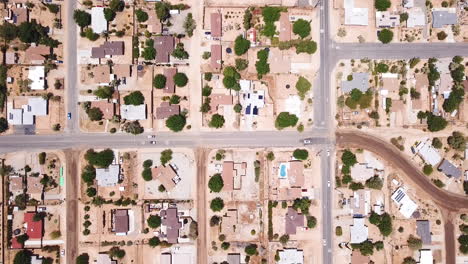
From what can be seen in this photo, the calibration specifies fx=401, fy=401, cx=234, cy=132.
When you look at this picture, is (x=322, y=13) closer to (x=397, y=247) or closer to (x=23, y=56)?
(x=397, y=247)

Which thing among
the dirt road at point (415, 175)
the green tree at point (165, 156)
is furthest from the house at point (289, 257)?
the green tree at point (165, 156)

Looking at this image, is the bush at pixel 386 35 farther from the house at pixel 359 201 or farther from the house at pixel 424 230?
the house at pixel 424 230

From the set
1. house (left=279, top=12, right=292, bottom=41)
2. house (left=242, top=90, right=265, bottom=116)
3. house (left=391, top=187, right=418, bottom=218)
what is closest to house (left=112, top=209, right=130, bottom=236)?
house (left=242, top=90, right=265, bottom=116)

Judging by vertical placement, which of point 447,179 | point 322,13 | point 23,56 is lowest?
point 447,179

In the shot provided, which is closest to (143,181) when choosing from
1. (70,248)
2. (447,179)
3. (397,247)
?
(70,248)

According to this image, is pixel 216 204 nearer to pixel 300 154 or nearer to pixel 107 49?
pixel 300 154

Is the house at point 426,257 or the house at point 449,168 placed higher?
the house at point 449,168
